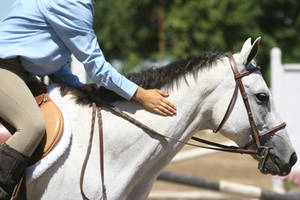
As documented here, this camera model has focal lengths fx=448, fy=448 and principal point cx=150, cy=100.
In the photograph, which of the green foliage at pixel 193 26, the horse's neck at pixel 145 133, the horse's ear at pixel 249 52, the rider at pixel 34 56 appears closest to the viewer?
the rider at pixel 34 56

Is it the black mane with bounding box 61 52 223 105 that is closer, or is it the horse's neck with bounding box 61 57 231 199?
the horse's neck with bounding box 61 57 231 199

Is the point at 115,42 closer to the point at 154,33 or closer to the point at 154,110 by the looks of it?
the point at 154,33

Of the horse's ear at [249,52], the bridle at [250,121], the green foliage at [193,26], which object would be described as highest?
the horse's ear at [249,52]

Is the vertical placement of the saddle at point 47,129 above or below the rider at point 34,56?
below

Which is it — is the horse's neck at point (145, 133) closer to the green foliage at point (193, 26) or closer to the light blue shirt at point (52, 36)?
the light blue shirt at point (52, 36)

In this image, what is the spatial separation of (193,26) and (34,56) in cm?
2386

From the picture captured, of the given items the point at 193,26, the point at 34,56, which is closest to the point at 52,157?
the point at 34,56

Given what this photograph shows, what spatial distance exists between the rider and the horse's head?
2.17 ft

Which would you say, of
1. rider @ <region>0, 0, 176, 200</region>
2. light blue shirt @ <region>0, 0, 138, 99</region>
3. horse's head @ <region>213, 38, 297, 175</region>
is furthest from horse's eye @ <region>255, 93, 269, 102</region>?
light blue shirt @ <region>0, 0, 138, 99</region>

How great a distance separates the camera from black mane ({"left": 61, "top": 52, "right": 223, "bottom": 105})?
322cm

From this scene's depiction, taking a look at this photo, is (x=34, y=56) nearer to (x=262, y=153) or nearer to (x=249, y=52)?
(x=249, y=52)

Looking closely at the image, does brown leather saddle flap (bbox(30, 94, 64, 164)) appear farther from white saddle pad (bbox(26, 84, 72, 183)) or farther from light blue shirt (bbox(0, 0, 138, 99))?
light blue shirt (bbox(0, 0, 138, 99))

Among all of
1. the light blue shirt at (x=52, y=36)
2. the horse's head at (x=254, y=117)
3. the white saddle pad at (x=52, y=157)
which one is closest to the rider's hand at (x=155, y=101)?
the light blue shirt at (x=52, y=36)

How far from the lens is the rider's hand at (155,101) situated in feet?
10.2
